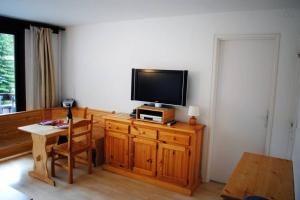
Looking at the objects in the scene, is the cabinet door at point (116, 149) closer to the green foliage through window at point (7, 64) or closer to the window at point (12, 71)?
the window at point (12, 71)

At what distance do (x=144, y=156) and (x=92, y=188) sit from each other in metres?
0.82

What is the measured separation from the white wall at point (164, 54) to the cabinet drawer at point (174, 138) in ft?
1.47

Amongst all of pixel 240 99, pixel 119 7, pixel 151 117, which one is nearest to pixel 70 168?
pixel 151 117

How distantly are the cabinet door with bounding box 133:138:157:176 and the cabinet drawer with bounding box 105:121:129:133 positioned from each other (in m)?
0.22

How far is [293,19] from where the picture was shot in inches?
110

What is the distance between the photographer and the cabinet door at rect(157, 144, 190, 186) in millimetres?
3225

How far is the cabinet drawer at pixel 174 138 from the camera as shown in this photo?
3178 millimetres

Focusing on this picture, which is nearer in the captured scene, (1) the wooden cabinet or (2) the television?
(1) the wooden cabinet

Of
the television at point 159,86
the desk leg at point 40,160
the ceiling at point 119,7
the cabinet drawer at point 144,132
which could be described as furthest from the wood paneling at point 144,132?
the ceiling at point 119,7

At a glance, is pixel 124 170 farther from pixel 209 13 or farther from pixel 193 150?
pixel 209 13

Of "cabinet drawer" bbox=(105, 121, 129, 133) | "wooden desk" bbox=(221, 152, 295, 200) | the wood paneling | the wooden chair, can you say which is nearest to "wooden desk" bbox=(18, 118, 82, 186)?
the wooden chair

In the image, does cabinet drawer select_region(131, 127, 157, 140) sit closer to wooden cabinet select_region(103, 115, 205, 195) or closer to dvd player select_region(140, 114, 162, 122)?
wooden cabinet select_region(103, 115, 205, 195)

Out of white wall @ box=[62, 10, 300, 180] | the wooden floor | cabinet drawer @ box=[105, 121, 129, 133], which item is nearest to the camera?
white wall @ box=[62, 10, 300, 180]

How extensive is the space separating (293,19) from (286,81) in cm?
71
